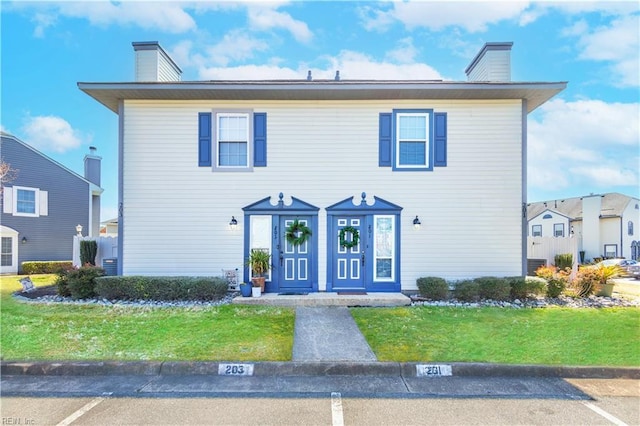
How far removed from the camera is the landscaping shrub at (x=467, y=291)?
8883 mm

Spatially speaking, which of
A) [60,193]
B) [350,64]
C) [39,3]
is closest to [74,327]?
[39,3]

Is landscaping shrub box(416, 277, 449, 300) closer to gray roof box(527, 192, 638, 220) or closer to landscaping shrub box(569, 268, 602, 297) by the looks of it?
landscaping shrub box(569, 268, 602, 297)

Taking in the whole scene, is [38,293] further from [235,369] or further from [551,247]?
[551,247]

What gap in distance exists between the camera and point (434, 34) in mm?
10867

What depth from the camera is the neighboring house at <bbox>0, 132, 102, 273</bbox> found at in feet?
56.2

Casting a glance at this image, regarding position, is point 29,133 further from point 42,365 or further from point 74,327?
point 42,365

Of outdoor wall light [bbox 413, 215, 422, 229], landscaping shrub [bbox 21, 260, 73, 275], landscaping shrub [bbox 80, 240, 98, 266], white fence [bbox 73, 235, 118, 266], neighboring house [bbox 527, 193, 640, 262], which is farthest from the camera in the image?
neighboring house [bbox 527, 193, 640, 262]

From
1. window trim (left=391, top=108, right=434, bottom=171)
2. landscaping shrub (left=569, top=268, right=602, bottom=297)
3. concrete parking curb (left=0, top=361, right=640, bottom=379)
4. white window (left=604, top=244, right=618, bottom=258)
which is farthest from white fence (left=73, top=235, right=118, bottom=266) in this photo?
white window (left=604, top=244, right=618, bottom=258)

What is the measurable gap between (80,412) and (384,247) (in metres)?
7.73

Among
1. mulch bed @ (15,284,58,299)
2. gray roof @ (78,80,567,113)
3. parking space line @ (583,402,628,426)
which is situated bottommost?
mulch bed @ (15,284,58,299)

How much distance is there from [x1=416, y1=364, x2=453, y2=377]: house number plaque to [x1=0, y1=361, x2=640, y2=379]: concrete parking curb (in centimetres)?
5

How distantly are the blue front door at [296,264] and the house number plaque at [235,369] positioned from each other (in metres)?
4.84

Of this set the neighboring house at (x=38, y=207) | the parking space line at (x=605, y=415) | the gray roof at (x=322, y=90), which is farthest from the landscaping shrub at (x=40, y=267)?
the parking space line at (x=605, y=415)

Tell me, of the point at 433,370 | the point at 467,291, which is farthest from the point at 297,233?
the point at 433,370
